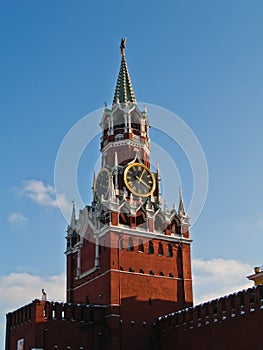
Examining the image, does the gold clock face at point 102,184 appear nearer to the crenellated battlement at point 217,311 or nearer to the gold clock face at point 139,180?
the gold clock face at point 139,180

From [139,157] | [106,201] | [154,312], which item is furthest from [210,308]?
[139,157]

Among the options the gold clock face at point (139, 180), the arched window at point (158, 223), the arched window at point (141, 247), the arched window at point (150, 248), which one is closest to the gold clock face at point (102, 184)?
Result: the gold clock face at point (139, 180)

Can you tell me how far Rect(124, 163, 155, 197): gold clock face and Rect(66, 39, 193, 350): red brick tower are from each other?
0.09m

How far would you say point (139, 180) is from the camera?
5500cm

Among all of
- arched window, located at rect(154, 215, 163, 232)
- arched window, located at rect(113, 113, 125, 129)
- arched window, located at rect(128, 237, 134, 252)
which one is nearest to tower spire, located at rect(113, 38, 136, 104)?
arched window, located at rect(113, 113, 125, 129)

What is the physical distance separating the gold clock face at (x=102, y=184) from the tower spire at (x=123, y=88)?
784cm

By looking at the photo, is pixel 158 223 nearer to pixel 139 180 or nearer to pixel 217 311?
pixel 139 180

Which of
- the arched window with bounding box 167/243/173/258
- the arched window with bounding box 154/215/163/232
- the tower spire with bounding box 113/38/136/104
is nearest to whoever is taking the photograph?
the arched window with bounding box 167/243/173/258

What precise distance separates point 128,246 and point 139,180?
23.3ft

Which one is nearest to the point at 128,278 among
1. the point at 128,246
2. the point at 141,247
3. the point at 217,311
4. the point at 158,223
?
the point at 128,246

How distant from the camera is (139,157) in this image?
56.4 metres

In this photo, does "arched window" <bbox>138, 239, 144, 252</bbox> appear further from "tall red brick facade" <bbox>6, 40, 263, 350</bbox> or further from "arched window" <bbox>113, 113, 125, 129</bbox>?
"arched window" <bbox>113, 113, 125, 129</bbox>

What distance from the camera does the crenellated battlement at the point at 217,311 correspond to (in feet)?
132

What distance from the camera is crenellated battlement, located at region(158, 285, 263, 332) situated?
132 feet
